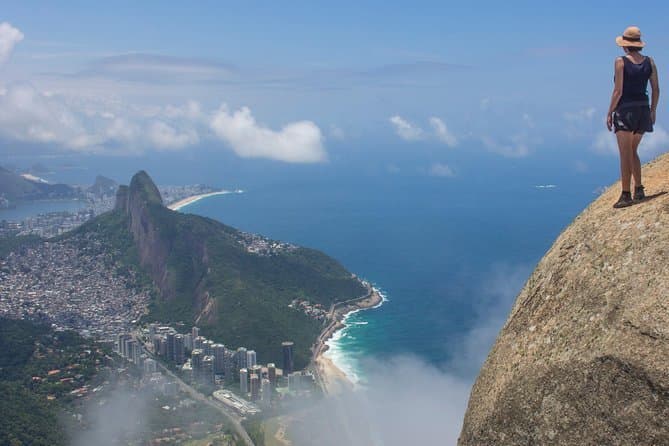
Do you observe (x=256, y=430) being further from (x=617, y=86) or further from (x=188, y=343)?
(x=617, y=86)

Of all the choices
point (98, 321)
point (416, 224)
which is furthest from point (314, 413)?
point (416, 224)

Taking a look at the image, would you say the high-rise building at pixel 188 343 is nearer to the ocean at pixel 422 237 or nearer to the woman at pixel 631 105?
the ocean at pixel 422 237

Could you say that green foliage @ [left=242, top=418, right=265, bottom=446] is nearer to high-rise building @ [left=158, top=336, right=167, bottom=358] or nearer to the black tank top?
high-rise building @ [left=158, top=336, right=167, bottom=358]

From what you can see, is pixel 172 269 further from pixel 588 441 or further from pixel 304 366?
pixel 588 441

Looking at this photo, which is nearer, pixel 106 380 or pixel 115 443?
pixel 115 443

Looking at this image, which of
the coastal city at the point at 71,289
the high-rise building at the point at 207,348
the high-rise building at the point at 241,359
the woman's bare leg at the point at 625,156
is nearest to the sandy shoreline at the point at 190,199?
the coastal city at the point at 71,289
